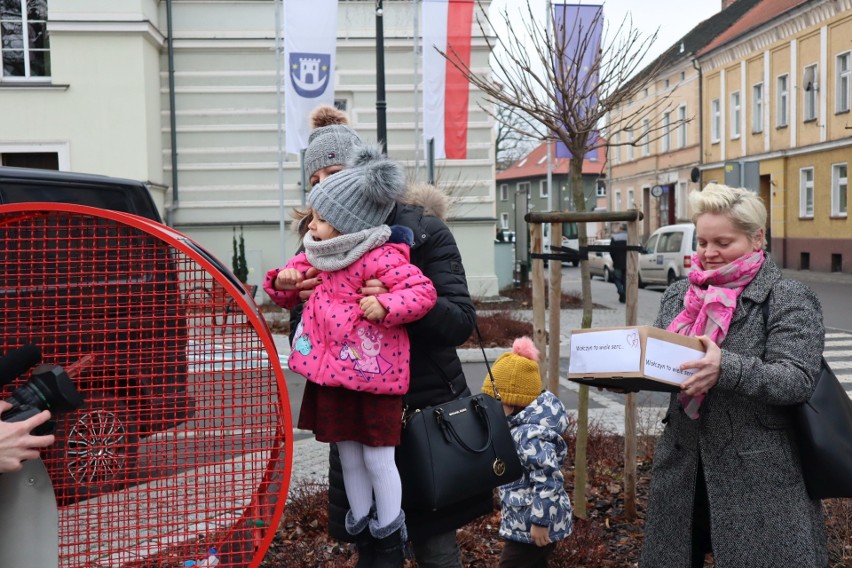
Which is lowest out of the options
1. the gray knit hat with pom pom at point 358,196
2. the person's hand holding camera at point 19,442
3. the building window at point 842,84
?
the person's hand holding camera at point 19,442

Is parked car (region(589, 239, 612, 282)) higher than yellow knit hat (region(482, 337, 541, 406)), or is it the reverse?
yellow knit hat (region(482, 337, 541, 406))

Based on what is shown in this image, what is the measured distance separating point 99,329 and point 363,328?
747 millimetres

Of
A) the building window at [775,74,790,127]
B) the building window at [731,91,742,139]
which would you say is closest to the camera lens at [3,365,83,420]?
the building window at [775,74,790,127]

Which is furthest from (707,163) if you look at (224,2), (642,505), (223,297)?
(223,297)

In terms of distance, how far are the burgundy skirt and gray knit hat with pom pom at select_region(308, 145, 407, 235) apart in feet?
1.68

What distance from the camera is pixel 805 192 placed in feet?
112

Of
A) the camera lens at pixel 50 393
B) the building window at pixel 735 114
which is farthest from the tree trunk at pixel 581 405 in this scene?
the building window at pixel 735 114

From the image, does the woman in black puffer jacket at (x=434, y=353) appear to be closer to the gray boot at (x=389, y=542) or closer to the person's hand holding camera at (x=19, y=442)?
the gray boot at (x=389, y=542)

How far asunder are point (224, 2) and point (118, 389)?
65.6 feet

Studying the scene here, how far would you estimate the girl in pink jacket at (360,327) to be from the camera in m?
2.73

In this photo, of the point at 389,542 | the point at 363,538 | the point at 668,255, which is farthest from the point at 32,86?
the point at 389,542

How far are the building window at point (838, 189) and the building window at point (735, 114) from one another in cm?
890

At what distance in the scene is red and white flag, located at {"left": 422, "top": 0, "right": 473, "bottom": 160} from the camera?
17.3 metres

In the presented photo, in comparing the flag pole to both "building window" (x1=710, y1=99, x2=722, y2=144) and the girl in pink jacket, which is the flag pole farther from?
"building window" (x1=710, y1=99, x2=722, y2=144)
